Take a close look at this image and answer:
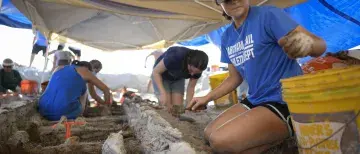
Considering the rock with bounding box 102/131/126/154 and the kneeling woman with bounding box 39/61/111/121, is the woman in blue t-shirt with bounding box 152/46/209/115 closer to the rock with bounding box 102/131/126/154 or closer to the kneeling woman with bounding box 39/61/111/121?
the kneeling woman with bounding box 39/61/111/121

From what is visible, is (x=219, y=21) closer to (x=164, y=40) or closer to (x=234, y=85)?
(x=164, y=40)

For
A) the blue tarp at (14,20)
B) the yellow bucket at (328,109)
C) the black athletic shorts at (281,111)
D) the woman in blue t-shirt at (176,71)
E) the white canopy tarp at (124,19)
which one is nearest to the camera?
the yellow bucket at (328,109)

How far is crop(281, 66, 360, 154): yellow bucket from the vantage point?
1227 mm

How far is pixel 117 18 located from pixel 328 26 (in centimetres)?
383

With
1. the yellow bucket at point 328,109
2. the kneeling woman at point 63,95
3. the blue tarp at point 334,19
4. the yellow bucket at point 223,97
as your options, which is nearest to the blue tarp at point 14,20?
the kneeling woman at point 63,95

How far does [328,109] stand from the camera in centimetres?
129

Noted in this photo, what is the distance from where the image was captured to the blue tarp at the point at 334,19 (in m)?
3.41

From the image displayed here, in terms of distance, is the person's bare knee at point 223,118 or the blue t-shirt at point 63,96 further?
the blue t-shirt at point 63,96

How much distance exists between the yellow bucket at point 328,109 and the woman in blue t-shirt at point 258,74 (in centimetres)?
28

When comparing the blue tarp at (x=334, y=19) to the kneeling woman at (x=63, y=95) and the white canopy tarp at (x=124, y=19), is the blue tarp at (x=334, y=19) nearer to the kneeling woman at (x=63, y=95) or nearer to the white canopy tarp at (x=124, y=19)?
the white canopy tarp at (x=124, y=19)

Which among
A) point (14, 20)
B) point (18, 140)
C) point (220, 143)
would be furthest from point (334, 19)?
point (14, 20)

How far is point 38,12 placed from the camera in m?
5.71

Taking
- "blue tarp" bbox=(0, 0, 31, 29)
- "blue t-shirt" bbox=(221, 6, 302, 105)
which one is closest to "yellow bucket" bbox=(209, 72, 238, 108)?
"blue t-shirt" bbox=(221, 6, 302, 105)

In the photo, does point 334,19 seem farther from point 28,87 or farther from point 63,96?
point 28,87
